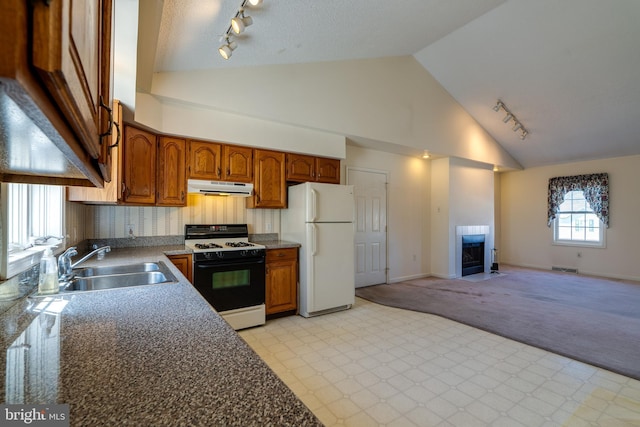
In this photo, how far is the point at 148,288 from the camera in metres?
1.50

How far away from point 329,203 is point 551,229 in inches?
241

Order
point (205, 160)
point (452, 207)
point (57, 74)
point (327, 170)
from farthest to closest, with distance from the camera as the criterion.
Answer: point (452, 207)
point (327, 170)
point (205, 160)
point (57, 74)

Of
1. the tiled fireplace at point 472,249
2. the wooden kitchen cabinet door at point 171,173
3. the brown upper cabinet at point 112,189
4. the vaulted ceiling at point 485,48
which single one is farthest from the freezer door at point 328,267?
the tiled fireplace at point 472,249

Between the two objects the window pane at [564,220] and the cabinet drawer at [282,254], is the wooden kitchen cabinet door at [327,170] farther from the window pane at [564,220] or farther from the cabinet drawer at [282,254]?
the window pane at [564,220]

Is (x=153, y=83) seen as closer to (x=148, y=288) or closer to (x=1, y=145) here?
(x=148, y=288)

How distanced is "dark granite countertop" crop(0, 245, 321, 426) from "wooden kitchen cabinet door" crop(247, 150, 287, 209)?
2495mm

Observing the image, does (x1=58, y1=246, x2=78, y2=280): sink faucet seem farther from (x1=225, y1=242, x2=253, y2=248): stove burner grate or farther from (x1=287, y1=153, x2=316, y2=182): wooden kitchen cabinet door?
(x1=287, y1=153, x2=316, y2=182): wooden kitchen cabinet door

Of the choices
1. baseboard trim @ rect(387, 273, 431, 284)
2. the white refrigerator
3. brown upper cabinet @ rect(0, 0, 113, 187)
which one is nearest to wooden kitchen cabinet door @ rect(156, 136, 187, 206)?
the white refrigerator

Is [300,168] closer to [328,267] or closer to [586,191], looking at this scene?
[328,267]

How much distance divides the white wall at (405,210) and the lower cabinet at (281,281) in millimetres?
2259

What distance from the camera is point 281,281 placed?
11.8ft

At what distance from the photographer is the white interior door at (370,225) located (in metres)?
5.03

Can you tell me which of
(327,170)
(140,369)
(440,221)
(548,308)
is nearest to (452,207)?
(440,221)

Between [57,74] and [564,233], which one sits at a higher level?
[57,74]
